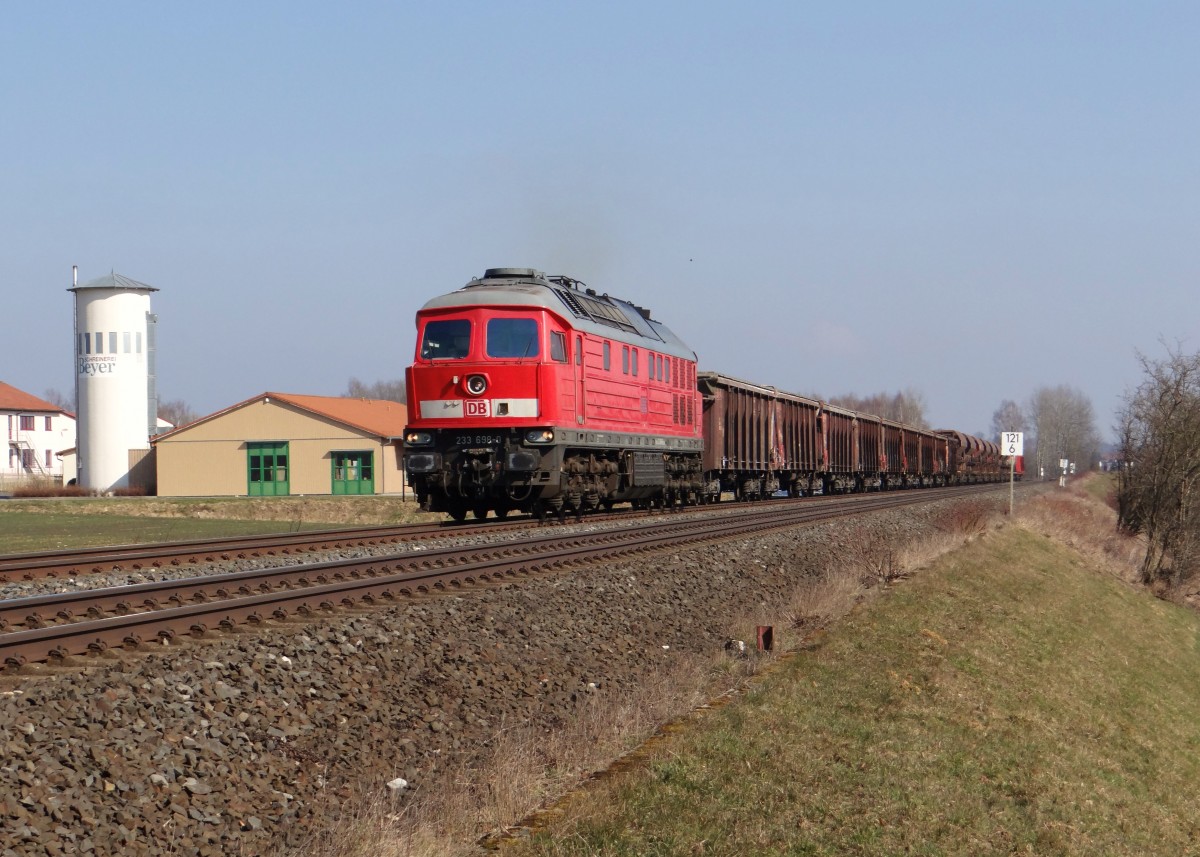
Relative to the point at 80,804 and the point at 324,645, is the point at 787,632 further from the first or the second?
the point at 80,804

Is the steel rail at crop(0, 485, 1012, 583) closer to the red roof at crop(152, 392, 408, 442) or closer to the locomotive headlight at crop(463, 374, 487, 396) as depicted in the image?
the locomotive headlight at crop(463, 374, 487, 396)

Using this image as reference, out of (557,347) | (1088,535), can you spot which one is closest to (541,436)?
(557,347)

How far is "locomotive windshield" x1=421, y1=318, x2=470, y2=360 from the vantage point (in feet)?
67.1

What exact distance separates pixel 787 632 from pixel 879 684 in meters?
2.58

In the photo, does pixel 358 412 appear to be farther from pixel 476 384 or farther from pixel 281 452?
pixel 476 384

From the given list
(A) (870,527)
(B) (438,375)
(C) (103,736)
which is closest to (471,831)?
(C) (103,736)

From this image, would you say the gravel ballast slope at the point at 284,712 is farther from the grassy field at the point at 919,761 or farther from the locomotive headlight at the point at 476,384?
the locomotive headlight at the point at 476,384

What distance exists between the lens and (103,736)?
6.37 m

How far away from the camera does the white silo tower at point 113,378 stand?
60.2m

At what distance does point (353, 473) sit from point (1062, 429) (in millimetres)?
135480

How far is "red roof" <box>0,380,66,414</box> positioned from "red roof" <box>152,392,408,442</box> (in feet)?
118

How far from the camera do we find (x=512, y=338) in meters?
20.2

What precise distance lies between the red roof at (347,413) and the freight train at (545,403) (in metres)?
28.1

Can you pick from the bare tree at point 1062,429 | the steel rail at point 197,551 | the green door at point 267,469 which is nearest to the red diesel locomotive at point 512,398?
the steel rail at point 197,551
